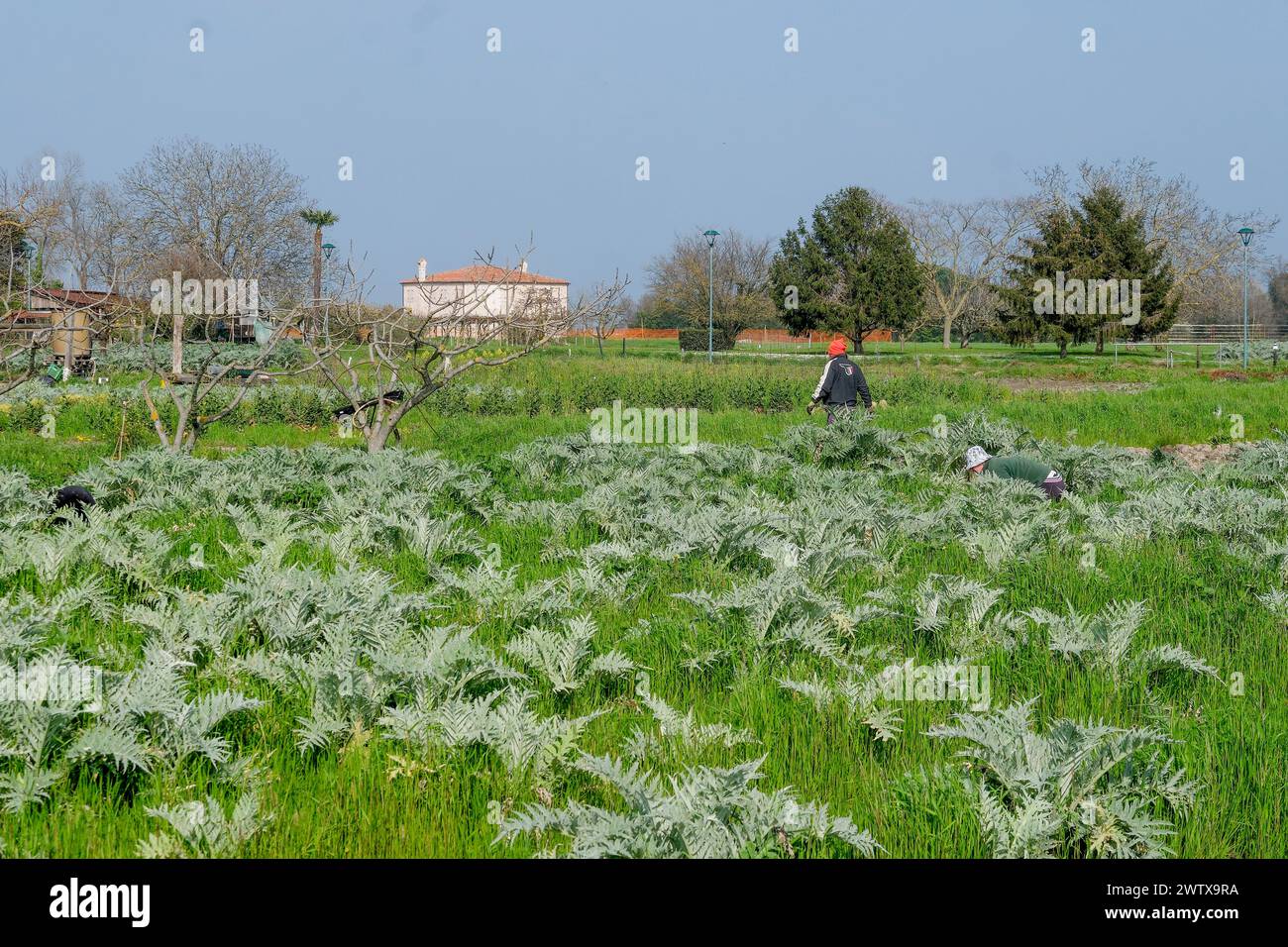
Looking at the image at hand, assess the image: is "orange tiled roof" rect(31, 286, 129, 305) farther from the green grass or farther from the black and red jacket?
the black and red jacket

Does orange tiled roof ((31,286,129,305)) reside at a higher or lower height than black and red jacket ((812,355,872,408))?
higher

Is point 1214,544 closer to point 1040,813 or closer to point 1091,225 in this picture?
point 1040,813

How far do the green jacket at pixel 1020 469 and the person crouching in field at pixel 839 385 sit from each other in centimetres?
407

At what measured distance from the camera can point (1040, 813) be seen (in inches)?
141

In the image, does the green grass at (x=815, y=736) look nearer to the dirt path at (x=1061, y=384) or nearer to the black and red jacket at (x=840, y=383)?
the black and red jacket at (x=840, y=383)

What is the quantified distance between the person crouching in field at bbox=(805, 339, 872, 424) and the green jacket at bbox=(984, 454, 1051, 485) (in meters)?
4.07

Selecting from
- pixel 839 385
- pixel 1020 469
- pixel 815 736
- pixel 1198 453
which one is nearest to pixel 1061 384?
pixel 1198 453

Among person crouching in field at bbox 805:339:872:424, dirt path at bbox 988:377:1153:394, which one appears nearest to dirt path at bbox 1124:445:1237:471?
person crouching in field at bbox 805:339:872:424

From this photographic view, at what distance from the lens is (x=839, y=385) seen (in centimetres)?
1602

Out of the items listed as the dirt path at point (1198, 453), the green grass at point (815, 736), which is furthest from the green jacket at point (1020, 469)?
the dirt path at point (1198, 453)

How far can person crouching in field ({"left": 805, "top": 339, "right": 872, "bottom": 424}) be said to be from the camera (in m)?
15.8

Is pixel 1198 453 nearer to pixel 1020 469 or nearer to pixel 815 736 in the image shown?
pixel 1020 469

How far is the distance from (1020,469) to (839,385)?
4.72 metres
